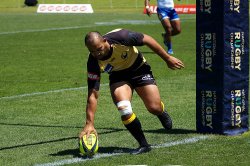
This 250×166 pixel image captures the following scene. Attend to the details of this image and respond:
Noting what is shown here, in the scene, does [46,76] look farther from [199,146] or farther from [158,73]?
[199,146]

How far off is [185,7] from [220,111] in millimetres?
41305

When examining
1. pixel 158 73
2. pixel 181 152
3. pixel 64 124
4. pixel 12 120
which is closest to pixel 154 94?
pixel 181 152

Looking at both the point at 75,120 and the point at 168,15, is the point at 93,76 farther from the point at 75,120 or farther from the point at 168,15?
the point at 168,15

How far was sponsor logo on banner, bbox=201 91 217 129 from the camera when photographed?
32.7 feet

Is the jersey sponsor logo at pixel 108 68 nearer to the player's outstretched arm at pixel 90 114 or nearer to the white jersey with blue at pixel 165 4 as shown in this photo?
the player's outstretched arm at pixel 90 114

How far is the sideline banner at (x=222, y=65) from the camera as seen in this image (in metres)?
9.70

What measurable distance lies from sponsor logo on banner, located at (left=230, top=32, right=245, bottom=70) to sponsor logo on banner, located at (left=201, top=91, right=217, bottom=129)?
480mm

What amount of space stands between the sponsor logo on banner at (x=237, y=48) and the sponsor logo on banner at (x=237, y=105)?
1.12 feet

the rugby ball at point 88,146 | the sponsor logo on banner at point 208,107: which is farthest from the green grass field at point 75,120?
the sponsor logo on banner at point 208,107

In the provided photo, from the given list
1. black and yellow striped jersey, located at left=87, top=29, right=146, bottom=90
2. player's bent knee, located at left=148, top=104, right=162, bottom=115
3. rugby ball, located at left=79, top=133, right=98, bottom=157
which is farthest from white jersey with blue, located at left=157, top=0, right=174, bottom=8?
rugby ball, located at left=79, top=133, right=98, bottom=157

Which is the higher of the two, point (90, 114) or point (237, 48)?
point (237, 48)

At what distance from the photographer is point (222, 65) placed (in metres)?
9.76

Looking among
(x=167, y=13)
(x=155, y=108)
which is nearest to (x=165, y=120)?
(x=155, y=108)

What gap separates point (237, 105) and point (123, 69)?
1.63 m
